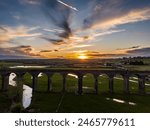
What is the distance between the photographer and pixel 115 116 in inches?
651

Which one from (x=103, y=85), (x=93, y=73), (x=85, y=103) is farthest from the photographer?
(x=103, y=85)

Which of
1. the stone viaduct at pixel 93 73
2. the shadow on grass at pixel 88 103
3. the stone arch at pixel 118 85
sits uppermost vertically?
the stone viaduct at pixel 93 73

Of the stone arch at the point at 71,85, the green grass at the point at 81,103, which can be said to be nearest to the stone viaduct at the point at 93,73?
the stone arch at the point at 71,85

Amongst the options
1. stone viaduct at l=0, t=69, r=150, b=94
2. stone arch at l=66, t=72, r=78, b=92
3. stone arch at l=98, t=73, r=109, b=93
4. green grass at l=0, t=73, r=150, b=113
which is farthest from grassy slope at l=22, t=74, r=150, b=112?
stone arch at l=66, t=72, r=78, b=92

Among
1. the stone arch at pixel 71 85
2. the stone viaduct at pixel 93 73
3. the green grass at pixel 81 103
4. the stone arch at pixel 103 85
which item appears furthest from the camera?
the stone arch at pixel 71 85

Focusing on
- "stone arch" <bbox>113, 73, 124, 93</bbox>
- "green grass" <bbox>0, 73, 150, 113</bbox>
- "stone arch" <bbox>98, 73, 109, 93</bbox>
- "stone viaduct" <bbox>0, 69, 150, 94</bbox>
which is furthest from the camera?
"stone arch" <bbox>98, 73, 109, 93</bbox>

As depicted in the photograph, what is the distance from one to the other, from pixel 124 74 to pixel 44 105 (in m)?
23.5

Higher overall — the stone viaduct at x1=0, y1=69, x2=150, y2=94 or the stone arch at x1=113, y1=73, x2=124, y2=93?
the stone viaduct at x1=0, y1=69, x2=150, y2=94

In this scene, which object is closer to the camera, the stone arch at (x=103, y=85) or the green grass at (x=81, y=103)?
the green grass at (x=81, y=103)

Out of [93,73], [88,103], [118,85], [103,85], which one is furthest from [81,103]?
[118,85]

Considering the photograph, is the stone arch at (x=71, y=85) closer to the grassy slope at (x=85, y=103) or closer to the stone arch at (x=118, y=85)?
the grassy slope at (x=85, y=103)

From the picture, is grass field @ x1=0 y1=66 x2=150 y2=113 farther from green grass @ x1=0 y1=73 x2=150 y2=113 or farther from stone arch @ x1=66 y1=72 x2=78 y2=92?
stone arch @ x1=66 y1=72 x2=78 y2=92

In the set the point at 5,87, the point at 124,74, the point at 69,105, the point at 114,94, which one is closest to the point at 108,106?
the point at 69,105

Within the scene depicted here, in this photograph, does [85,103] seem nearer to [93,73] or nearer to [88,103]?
[88,103]
